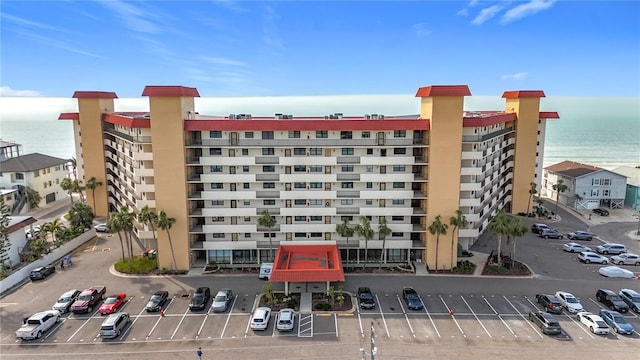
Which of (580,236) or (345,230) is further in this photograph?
(580,236)

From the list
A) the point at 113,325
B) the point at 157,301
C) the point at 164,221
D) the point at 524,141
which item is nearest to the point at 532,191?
the point at 524,141

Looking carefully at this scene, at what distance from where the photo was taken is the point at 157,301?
43031 mm

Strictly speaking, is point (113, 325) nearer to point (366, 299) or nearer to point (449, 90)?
point (366, 299)

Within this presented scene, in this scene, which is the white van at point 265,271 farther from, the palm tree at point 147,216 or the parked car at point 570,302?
the parked car at point 570,302

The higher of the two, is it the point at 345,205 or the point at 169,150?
the point at 169,150

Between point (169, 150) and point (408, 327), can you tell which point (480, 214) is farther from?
point (169, 150)

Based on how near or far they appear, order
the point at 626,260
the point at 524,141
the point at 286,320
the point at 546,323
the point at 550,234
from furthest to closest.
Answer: the point at 524,141 < the point at 550,234 < the point at 626,260 < the point at 286,320 < the point at 546,323

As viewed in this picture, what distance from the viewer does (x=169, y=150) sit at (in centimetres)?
5081

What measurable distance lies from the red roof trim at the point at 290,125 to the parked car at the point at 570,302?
77.3 ft

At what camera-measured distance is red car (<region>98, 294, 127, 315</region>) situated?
4209 cm

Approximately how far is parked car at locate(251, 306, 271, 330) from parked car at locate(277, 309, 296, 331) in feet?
4.10

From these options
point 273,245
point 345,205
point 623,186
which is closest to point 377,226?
point 345,205

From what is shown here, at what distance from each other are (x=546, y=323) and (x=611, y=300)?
10.7 meters

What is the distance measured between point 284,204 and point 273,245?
5543 millimetres
